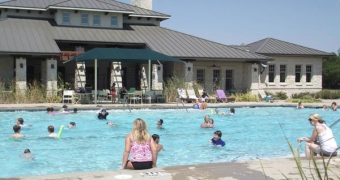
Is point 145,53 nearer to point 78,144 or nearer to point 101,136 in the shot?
point 101,136

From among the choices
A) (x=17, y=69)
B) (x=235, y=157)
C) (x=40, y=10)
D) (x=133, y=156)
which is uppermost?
(x=40, y=10)

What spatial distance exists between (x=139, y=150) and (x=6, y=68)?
72.2ft

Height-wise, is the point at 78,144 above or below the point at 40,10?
below

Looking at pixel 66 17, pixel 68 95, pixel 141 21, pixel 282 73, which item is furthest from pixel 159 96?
pixel 282 73

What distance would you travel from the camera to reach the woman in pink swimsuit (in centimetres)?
719

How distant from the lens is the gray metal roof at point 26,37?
80.9ft

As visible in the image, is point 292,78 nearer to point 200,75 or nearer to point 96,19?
point 200,75

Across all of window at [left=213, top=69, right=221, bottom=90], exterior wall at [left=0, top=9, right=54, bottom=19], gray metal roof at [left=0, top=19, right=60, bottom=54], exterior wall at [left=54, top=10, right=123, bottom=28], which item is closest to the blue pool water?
gray metal roof at [left=0, top=19, right=60, bottom=54]

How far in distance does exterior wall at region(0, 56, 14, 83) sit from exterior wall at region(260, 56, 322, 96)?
18.7 metres

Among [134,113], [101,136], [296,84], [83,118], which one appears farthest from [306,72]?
[101,136]

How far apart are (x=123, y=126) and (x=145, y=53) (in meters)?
7.96

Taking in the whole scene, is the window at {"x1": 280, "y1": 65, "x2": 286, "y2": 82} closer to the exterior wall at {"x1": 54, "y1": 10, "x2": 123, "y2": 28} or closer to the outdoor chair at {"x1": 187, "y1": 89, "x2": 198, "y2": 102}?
the outdoor chair at {"x1": 187, "y1": 89, "x2": 198, "y2": 102}

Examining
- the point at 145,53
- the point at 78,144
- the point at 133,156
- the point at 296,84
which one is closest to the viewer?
the point at 133,156

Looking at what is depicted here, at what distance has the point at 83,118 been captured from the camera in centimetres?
1844
